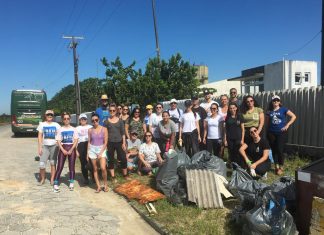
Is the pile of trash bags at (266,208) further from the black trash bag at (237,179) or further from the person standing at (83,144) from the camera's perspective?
the person standing at (83,144)

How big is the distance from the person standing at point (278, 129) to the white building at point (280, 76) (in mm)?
24914

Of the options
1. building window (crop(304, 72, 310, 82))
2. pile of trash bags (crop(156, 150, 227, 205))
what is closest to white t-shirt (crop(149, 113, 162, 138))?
pile of trash bags (crop(156, 150, 227, 205))

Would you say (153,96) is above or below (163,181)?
above

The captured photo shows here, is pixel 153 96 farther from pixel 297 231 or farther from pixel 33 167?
pixel 297 231

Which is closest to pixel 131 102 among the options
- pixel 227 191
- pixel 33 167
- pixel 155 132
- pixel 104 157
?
pixel 33 167

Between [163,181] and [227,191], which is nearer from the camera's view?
[227,191]

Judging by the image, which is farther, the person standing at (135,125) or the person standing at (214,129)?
the person standing at (135,125)

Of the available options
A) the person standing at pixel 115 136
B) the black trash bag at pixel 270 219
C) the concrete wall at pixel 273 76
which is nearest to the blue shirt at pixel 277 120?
the person standing at pixel 115 136

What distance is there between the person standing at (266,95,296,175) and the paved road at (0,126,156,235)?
3372mm

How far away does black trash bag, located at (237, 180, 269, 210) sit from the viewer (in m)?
4.86

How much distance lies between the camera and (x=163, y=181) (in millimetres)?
7078

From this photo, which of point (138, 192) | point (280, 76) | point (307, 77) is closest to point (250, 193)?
point (138, 192)

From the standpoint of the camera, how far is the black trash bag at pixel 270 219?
4.34 m

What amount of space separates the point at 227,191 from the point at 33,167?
23.6ft
